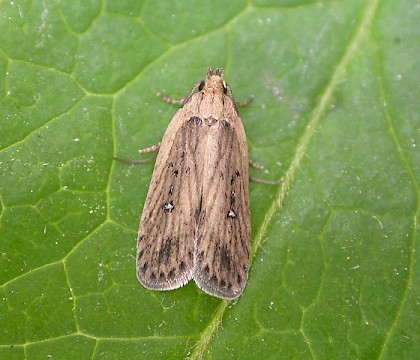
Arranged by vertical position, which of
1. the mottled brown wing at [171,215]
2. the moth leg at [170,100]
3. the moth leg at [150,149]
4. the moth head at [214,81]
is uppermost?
the moth head at [214,81]

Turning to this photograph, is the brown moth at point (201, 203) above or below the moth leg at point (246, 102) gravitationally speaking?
below

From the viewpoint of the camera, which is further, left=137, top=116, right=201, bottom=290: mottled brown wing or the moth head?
the moth head

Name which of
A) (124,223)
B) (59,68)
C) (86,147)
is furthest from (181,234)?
(59,68)

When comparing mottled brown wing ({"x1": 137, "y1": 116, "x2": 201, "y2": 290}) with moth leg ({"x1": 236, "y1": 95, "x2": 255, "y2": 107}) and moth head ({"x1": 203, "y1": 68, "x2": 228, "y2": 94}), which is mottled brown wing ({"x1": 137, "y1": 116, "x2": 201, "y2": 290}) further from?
moth leg ({"x1": 236, "y1": 95, "x2": 255, "y2": 107})

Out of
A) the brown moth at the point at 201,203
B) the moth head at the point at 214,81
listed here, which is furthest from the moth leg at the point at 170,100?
the moth head at the point at 214,81

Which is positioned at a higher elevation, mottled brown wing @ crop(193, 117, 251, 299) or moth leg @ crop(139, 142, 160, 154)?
moth leg @ crop(139, 142, 160, 154)

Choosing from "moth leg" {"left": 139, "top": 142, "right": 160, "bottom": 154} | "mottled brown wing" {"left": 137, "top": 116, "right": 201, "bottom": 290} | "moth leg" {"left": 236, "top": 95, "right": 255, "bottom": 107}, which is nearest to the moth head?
"moth leg" {"left": 236, "top": 95, "right": 255, "bottom": 107}

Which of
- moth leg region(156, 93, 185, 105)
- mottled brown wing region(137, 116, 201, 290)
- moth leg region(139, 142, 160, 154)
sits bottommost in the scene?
mottled brown wing region(137, 116, 201, 290)

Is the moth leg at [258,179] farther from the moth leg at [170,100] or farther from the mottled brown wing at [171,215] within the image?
the moth leg at [170,100]

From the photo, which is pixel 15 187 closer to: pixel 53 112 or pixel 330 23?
pixel 53 112
